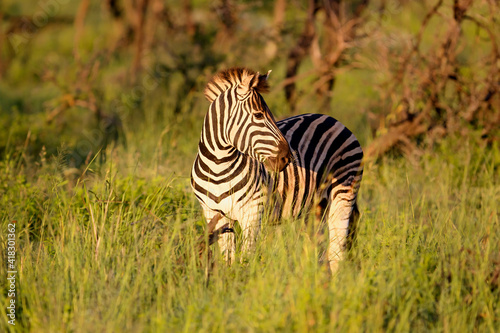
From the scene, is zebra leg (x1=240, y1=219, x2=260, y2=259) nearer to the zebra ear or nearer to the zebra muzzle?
the zebra muzzle

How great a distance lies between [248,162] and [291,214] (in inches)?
26.6

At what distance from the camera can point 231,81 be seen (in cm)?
402

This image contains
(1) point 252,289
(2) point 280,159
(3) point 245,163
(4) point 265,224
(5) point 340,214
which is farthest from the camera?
(5) point 340,214

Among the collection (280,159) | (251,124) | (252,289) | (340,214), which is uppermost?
(251,124)

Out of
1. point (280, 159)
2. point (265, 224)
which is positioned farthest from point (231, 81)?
point (265, 224)

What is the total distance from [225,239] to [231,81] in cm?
119

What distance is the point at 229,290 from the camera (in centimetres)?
334

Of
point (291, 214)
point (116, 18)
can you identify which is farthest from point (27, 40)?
point (291, 214)

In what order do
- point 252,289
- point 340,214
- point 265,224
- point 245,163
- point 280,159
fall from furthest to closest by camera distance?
point 340,214
point 245,163
point 265,224
point 280,159
point 252,289

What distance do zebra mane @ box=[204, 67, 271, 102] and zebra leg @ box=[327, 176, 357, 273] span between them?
4.31ft

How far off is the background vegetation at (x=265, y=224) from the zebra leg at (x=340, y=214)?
156 millimetres

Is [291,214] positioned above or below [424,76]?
below

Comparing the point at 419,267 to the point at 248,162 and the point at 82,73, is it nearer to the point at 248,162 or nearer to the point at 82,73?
the point at 248,162

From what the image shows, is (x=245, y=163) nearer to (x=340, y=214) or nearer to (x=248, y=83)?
(x=248, y=83)
